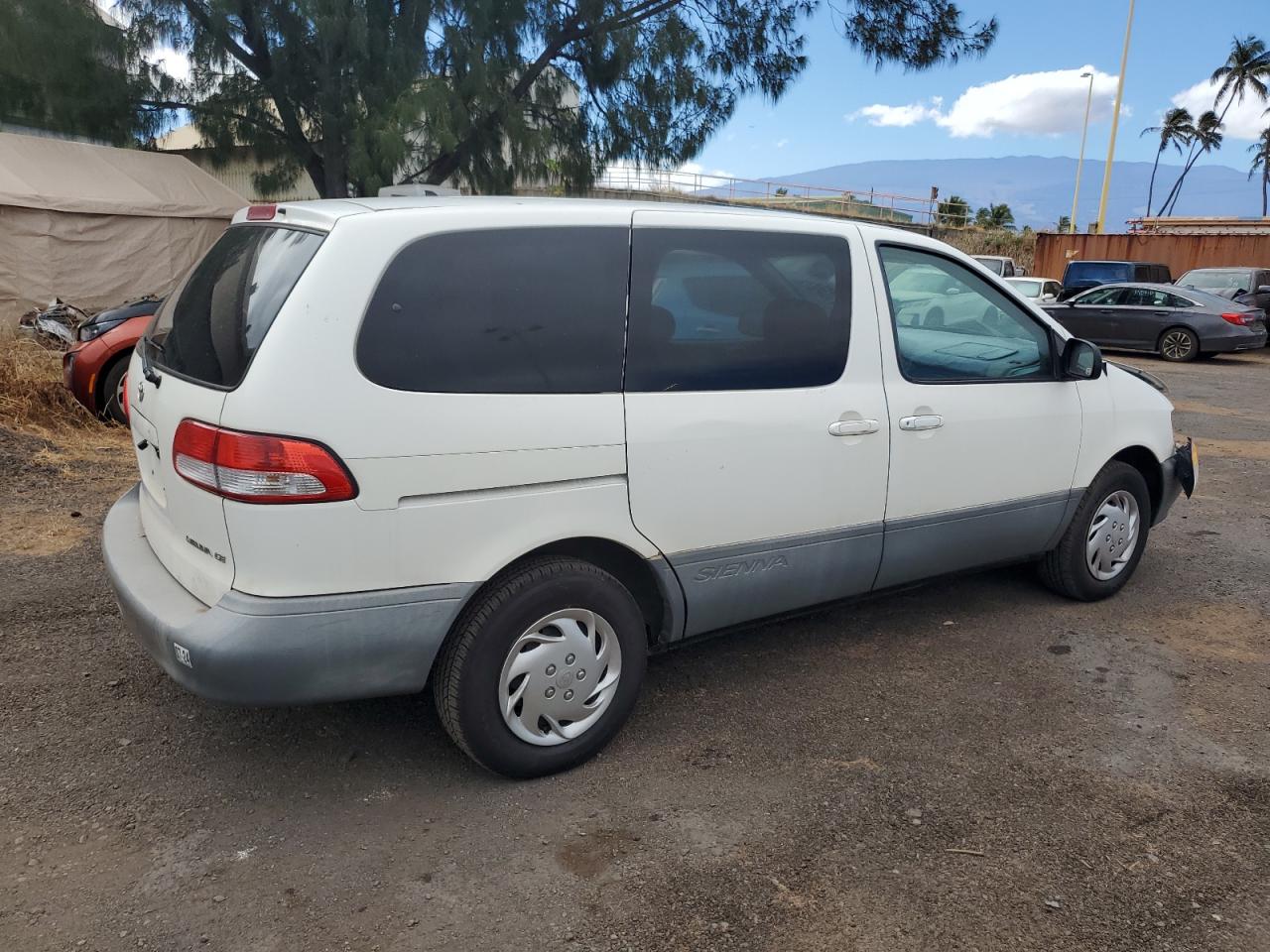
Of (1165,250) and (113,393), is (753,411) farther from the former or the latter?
(1165,250)

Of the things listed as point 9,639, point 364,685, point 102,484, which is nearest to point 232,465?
point 364,685

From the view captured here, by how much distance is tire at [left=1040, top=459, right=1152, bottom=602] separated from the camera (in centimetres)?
464

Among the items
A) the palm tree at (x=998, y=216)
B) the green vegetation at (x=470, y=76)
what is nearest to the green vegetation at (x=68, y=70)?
the green vegetation at (x=470, y=76)

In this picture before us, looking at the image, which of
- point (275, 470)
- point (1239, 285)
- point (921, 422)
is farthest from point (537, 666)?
point (1239, 285)

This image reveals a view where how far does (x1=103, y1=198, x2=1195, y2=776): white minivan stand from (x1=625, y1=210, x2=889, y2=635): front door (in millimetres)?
10

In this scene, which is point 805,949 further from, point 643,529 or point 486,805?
point 643,529

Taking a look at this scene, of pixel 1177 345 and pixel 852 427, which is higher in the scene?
pixel 852 427

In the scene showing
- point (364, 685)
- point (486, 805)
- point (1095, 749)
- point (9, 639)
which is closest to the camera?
point (364, 685)

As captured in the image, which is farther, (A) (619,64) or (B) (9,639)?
(A) (619,64)

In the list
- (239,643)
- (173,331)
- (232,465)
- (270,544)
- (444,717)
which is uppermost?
(173,331)

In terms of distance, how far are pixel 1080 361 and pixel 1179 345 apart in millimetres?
15084

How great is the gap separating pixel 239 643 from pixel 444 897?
2.84 ft

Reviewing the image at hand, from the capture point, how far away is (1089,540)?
4.72 metres

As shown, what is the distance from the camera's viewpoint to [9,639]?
4078 mm
